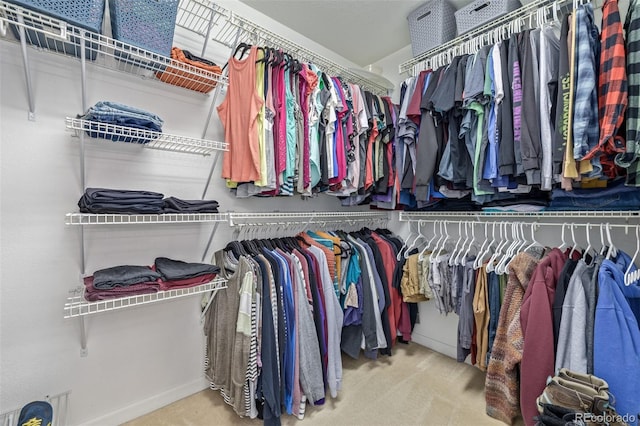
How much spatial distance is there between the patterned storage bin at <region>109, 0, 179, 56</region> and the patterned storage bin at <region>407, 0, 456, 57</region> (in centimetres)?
164

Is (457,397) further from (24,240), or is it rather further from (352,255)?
(24,240)

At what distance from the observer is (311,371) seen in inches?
61.4

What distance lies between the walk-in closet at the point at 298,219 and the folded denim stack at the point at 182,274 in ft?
0.04

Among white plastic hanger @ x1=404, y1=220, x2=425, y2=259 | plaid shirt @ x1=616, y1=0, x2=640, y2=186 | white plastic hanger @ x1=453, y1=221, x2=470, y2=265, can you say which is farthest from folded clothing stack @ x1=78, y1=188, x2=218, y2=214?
plaid shirt @ x1=616, y1=0, x2=640, y2=186

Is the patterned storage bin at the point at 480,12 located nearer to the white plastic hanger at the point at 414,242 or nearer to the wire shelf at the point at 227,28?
the wire shelf at the point at 227,28

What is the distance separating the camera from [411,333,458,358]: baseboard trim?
2240mm

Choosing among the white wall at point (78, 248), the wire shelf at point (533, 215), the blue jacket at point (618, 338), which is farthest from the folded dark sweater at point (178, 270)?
the blue jacket at point (618, 338)

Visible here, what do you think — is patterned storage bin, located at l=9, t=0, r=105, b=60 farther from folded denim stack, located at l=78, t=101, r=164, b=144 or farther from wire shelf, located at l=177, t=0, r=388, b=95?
wire shelf, located at l=177, t=0, r=388, b=95

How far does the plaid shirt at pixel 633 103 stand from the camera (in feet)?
3.67

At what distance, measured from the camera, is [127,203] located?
4.07 ft

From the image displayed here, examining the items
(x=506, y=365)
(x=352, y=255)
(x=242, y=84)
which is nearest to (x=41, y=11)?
(x=242, y=84)

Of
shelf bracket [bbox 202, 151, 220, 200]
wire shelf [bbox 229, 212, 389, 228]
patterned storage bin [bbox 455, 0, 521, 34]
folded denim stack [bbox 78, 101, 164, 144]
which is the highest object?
patterned storage bin [bbox 455, 0, 521, 34]

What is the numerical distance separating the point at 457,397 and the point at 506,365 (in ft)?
1.61

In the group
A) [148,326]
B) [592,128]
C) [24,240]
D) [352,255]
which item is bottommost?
[148,326]
